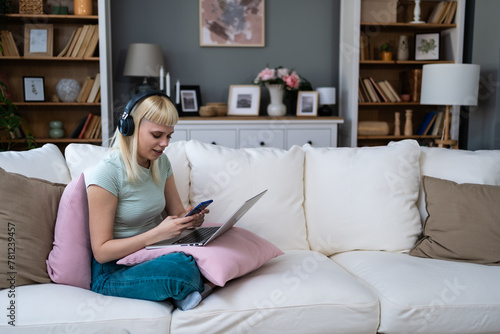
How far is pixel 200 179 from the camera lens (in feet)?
6.83

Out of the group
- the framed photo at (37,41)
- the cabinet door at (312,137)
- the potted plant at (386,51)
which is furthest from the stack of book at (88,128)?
the potted plant at (386,51)

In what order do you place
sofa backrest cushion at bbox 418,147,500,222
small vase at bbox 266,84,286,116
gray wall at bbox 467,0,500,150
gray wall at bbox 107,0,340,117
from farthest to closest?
gray wall at bbox 107,0,340,117
small vase at bbox 266,84,286,116
gray wall at bbox 467,0,500,150
sofa backrest cushion at bbox 418,147,500,222

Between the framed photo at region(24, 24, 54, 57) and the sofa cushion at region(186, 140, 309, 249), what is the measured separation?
2.40 metres

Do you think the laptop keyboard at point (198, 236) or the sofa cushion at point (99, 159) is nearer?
the laptop keyboard at point (198, 236)

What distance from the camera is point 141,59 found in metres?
3.99

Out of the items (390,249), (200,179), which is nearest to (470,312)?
(390,249)

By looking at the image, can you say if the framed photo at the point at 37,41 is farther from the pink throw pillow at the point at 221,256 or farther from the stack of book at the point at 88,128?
the pink throw pillow at the point at 221,256

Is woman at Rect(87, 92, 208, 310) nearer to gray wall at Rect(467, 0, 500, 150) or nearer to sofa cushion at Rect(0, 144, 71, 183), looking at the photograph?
sofa cushion at Rect(0, 144, 71, 183)

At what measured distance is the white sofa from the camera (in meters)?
1.52

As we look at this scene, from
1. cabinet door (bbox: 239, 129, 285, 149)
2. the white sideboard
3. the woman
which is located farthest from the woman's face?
cabinet door (bbox: 239, 129, 285, 149)

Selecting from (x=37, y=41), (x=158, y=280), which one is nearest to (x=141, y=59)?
(x=37, y=41)

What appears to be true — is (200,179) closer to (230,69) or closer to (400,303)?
(400,303)

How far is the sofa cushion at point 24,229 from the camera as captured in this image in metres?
1.58

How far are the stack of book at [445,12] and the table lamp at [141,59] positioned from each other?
2.41 metres
